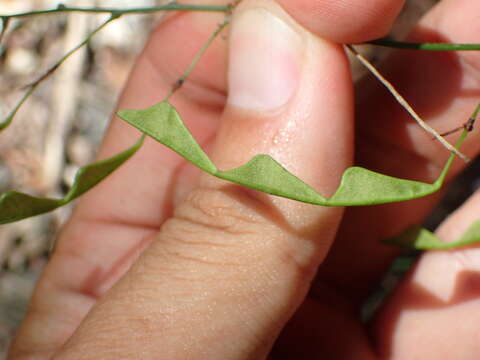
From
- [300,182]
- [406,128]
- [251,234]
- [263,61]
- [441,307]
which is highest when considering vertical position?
[263,61]

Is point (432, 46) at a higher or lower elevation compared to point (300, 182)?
higher

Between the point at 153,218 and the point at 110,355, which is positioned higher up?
the point at 153,218

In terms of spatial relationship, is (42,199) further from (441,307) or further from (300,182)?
(441,307)

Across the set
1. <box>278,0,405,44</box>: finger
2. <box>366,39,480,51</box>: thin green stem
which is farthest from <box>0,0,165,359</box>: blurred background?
<box>366,39,480,51</box>: thin green stem

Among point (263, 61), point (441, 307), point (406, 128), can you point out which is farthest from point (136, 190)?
point (441, 307)

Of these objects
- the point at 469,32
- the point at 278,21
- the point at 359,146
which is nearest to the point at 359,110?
the point at 359,146

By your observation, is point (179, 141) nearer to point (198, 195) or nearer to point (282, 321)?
point (198, 195)

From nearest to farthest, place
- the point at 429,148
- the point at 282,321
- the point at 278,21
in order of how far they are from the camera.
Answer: the point at 282,321 → the point at 278,21 → the point at 429,148
